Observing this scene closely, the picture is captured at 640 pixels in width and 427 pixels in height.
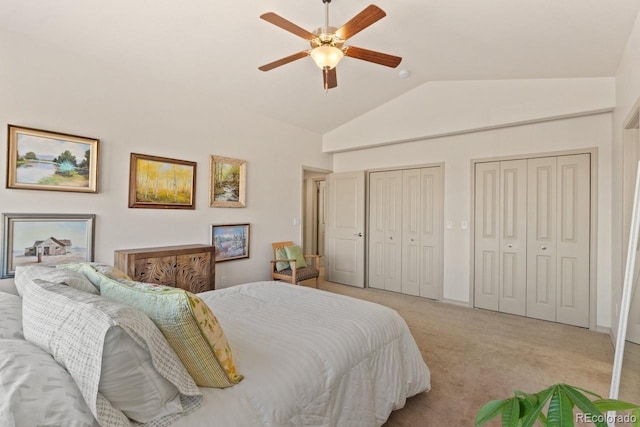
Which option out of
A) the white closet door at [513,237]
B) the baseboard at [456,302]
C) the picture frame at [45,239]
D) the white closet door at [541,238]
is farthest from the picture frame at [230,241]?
the white closet door at [541,238]

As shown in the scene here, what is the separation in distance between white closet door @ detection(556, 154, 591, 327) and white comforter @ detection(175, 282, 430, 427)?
Result: 2.67 m

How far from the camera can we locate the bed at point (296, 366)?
994mm

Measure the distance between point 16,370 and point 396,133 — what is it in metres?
4.61

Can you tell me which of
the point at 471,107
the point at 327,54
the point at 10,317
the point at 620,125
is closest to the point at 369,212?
the point at 471,107

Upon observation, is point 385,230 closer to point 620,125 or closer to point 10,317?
point 620,125

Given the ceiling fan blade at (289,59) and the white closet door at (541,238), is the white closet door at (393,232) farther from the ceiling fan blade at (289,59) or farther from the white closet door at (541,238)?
the ceiling fan blade at (289,59)

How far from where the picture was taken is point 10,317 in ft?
4.35

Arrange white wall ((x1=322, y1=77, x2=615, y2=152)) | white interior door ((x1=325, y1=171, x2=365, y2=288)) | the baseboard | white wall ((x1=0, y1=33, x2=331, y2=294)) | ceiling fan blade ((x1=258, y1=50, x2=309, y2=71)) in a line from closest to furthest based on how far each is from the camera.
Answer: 1. ceiling fan blade ((x1=258, y1=50, x2=309, y2=71))
2. white wall ((x1=0, y1=33, x2=331, y2=294))
3. white wall ((x1=322, y1=77, x2=615, y2=152))
4. the baseboard
5. white interior door ((x1=325, y1=171, x2=365, y2=288))

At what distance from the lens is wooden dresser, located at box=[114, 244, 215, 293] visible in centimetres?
291

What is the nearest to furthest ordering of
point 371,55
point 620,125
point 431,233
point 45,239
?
point 371,55
point 45,239
point 620,125
point 431,233

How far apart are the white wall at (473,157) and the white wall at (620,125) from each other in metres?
0.18

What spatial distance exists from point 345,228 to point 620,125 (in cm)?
370

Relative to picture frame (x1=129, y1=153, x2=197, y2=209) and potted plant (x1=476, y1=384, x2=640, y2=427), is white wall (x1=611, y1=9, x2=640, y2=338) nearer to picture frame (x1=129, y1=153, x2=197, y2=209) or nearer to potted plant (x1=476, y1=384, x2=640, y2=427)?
potted plant (x1=476, y1=384, x2=640, y2=427)

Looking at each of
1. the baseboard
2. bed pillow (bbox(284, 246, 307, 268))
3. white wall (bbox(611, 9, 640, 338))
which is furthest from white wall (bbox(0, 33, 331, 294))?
white wall (bbox(611, 9, 640, 338))
